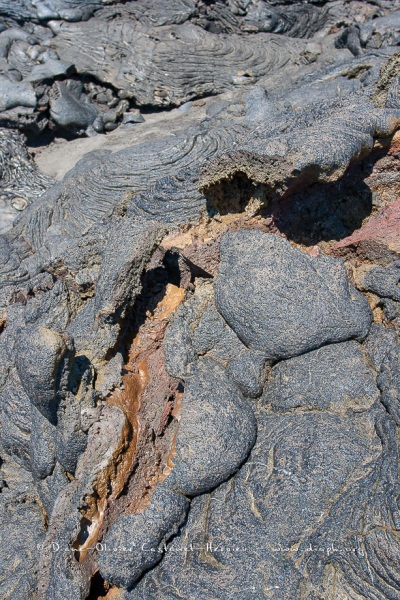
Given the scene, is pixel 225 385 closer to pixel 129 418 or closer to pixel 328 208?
pixel 129 418

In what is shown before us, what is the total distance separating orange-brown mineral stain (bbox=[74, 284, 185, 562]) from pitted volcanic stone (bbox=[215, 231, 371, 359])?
313mm

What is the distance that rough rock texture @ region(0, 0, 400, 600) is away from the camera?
2178 millimetres

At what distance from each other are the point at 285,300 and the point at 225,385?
46 cm

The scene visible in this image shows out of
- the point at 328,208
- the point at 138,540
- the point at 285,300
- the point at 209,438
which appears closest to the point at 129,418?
the point at 209,438

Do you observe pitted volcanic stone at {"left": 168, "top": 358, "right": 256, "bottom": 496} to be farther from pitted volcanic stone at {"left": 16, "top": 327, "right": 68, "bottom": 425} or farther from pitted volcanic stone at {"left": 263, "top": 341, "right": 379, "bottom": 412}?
pitted volcanic stone at {"left": 16, "top": 327, "right": 68, "bottom": 425}

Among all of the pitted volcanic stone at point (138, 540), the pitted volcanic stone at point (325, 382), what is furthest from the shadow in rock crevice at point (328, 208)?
the pitted volcanic stone at point (138, 540)

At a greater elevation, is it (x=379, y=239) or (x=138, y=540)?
(x=138, y=540)

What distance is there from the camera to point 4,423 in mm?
2852

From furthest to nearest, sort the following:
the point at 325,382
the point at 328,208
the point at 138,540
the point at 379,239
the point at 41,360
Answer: the point at 328,208 < the point at 379,239 < the point at 325,382 < the point at 41,360 < the point at 138,540

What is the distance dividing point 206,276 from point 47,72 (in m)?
4.84

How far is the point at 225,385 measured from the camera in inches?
98.3

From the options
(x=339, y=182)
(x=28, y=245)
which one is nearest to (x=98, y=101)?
(x=28, y=245)

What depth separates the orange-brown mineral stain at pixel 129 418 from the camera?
2.30 meters

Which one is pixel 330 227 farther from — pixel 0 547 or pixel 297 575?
pixel 0 547
